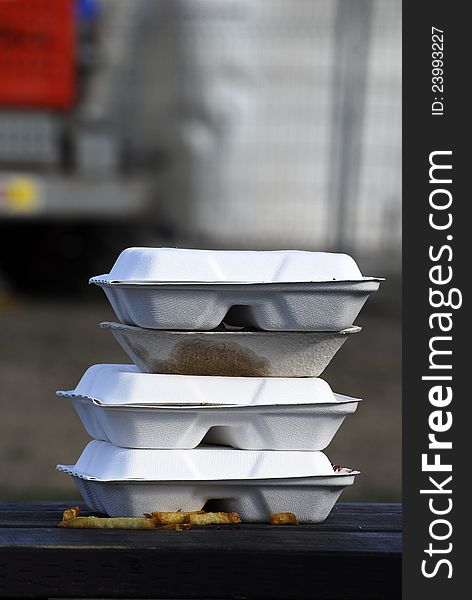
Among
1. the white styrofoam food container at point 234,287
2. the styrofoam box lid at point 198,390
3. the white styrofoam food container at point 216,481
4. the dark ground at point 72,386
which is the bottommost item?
the dark ground at point 72,386

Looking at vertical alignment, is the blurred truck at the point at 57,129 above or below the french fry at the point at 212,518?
above

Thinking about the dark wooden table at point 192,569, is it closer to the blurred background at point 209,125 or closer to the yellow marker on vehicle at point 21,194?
the blurred background at point 209,125

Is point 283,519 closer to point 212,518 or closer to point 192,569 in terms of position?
point 212,518

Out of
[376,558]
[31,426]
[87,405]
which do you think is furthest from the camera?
[31,426]

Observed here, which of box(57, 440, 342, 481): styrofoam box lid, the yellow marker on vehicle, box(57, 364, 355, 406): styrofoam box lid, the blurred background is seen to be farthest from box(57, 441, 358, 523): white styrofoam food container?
the yellow marker on vehicle

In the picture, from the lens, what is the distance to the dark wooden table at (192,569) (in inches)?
93.2

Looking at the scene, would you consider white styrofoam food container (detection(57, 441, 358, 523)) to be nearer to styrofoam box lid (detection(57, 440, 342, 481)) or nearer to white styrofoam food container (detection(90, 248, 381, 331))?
styrofoam box lid (detection(57, 440, 342, 481))

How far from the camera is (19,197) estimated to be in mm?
10367

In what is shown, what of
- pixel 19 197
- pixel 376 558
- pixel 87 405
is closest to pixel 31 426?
pixel 19 197

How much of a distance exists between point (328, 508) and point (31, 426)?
4.98 m

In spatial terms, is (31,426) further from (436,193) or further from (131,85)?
(436,193)

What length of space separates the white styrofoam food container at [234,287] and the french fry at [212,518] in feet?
1.20

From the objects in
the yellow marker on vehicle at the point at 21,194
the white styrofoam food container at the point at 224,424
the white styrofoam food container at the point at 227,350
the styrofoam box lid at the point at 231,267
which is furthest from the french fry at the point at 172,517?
the yellow marker on vehicle at the point at 21,194

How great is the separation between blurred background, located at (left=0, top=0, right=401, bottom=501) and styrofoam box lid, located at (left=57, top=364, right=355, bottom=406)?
298 inches
